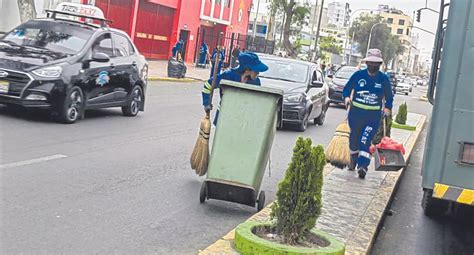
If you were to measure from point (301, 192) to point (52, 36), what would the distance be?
8158mm

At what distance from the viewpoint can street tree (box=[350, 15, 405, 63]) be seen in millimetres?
106800

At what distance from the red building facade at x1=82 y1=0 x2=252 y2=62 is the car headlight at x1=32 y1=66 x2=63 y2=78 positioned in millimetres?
21255

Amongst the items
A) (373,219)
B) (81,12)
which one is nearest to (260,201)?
(373,219)

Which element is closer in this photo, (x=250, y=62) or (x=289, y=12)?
(x=250, y=62)

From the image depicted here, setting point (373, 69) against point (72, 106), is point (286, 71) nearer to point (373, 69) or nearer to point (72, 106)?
point (72, 106)

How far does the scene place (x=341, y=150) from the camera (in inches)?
363

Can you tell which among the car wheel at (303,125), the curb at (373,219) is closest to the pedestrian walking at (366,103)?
the curb at (373,219)

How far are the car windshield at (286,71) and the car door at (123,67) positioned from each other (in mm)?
3186

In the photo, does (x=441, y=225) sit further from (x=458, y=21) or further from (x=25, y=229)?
(x=25, y=229)

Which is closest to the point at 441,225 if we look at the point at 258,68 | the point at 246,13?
the point at 258,68

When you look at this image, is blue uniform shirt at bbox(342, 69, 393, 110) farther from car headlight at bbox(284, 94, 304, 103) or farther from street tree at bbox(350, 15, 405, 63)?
street tree at bbox(350, 15, 405, 63)

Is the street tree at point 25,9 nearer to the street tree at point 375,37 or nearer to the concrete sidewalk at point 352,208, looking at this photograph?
the concrete sidewalk at point 352,208

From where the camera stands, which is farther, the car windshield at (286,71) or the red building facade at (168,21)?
the red building facade at (168,21)

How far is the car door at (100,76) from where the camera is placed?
468 inches
